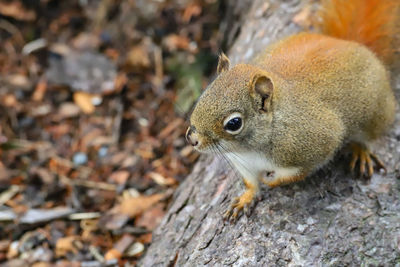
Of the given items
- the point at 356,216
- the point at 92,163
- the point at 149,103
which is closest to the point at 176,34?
the point at 149,103

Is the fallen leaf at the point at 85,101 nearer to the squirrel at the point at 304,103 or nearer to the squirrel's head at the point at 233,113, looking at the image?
the squirrel at the point at 304,103

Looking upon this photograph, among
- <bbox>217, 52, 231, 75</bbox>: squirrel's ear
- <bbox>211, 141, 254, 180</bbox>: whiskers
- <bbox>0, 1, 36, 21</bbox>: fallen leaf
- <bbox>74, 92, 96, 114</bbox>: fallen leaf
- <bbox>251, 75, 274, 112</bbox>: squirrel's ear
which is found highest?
<bbox>0, 1, 36, 21</bbox>: fallen leaf

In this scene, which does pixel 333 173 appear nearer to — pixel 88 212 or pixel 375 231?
pixel 375 231

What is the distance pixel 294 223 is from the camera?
1.92 m

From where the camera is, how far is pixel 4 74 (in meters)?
4.08

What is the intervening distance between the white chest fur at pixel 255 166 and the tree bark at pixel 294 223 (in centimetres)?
11

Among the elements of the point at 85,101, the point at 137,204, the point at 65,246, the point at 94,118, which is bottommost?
the point at 65,246

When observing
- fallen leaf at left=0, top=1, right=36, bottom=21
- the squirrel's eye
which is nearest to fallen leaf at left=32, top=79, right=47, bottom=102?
fallen leaf at left=0, top=1, right=36, bottom=21

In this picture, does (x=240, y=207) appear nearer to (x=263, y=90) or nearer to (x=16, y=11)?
(x=263, y=90)

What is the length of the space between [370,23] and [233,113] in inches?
41.7

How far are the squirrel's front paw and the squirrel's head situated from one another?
0.26 m

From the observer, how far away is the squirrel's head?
1842 millimetres

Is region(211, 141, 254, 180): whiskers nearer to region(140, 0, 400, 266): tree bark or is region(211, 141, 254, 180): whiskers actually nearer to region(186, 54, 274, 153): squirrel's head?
region(186, 54, 274, 153): squirrel's head

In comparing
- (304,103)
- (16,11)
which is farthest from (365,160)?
(16,11)
